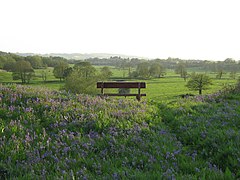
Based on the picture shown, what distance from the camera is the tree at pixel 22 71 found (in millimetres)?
83625

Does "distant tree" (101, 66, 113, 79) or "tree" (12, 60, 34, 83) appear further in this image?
"tree" (12, 60, 34, 83)

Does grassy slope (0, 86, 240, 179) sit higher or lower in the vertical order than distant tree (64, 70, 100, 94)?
higher

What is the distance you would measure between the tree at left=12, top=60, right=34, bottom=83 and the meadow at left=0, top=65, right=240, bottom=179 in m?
81.0

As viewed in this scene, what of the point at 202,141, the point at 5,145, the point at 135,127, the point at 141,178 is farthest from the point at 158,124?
the point at 5,145

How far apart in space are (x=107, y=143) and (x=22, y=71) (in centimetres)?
8624

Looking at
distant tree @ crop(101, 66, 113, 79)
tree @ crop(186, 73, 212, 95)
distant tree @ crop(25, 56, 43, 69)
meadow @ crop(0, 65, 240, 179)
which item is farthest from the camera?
distant tree @ crop(25, 56, 43, 69)

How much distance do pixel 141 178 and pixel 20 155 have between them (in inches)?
97.1

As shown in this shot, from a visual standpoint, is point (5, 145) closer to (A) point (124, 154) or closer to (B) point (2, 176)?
(B) point (2, 176)

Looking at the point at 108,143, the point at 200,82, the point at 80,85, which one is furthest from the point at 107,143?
the point at 200,82

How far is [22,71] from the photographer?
84875 millimetres

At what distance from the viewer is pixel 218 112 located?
8555mm

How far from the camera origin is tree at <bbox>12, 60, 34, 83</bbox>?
83625mm

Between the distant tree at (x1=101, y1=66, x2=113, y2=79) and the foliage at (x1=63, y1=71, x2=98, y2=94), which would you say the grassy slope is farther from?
the distant tree at (x1=101, y1=66, x2=113, y2=79)

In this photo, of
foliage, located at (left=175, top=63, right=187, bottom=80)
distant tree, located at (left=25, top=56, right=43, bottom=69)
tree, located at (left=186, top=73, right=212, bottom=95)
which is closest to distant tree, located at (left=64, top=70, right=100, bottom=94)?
tree, located at (left=186, top=73, right=212, bottom=95)
